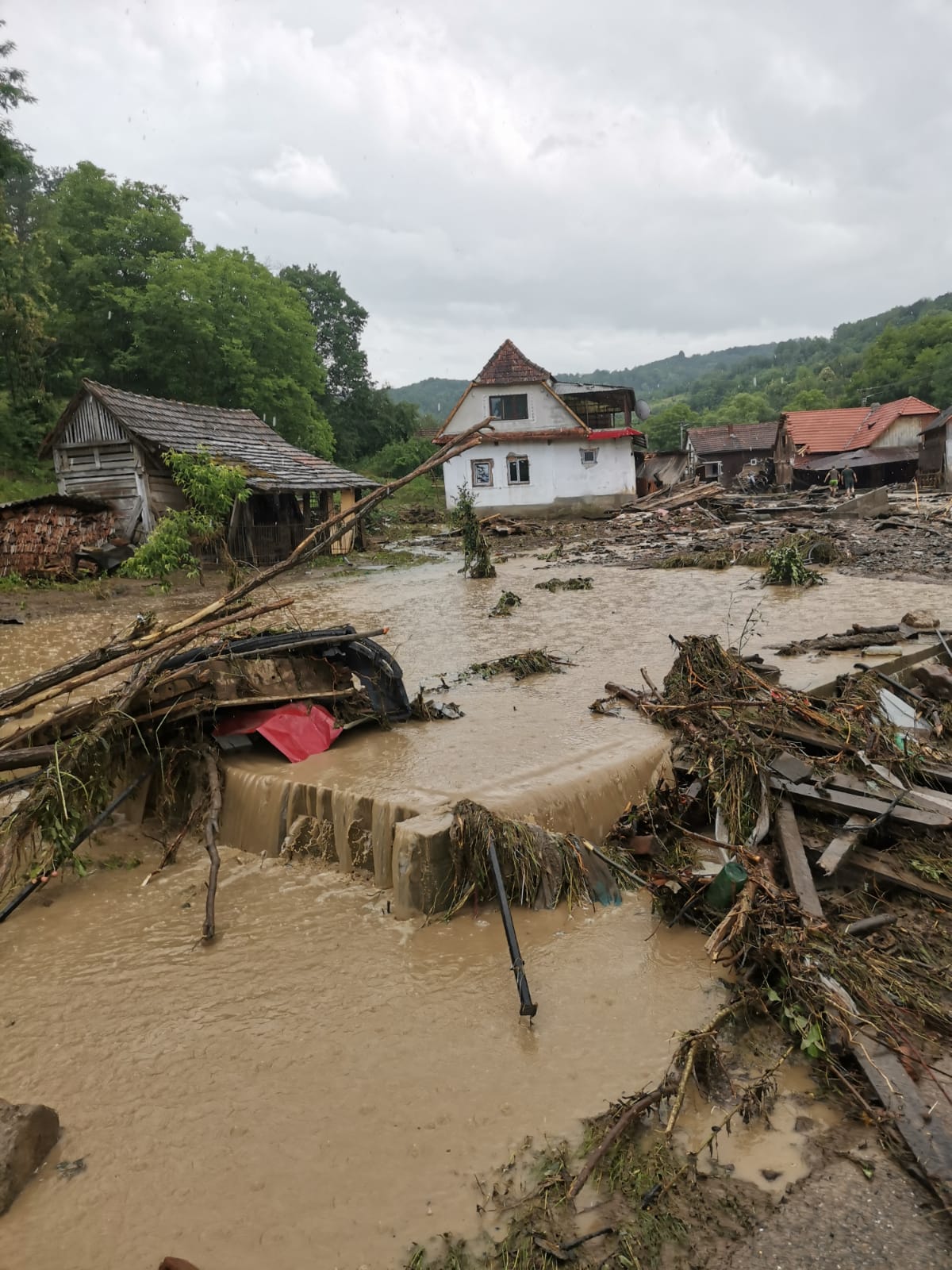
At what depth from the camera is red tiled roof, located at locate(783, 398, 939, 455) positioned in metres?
47.2

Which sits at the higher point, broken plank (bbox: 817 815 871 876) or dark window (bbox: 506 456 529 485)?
dark window (bbox: 506 456 529 485)

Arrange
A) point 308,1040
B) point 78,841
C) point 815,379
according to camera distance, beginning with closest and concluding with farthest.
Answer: point 308,1040, point 78,841, point 815,379

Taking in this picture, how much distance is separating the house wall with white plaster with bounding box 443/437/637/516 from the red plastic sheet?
29809 mm

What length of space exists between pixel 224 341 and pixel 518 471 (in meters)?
13.8

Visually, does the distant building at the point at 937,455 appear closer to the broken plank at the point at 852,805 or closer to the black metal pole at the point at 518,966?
the broken plank at the point at 852,805

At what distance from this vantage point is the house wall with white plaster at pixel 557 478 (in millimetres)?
36688

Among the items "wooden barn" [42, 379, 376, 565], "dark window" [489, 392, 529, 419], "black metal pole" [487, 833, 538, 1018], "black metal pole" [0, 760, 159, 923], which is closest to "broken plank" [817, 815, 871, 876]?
"black metal pole" [487, 833, 538, 1018]

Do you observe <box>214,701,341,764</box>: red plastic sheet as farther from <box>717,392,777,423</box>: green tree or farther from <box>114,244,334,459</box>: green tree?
<box>717,392,777,423</box>: green tree

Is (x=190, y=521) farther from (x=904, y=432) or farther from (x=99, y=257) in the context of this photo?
(x=904, y=432)

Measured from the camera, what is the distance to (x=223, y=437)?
2438 centimetres

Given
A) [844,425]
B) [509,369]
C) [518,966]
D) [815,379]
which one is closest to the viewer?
[518,966]

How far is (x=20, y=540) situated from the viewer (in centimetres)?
1944

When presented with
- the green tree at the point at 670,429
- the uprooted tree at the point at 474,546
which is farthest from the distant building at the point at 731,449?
the uprooted tree at the point at 474,546

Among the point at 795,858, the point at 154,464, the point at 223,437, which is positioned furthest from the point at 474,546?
the point at 795,858
